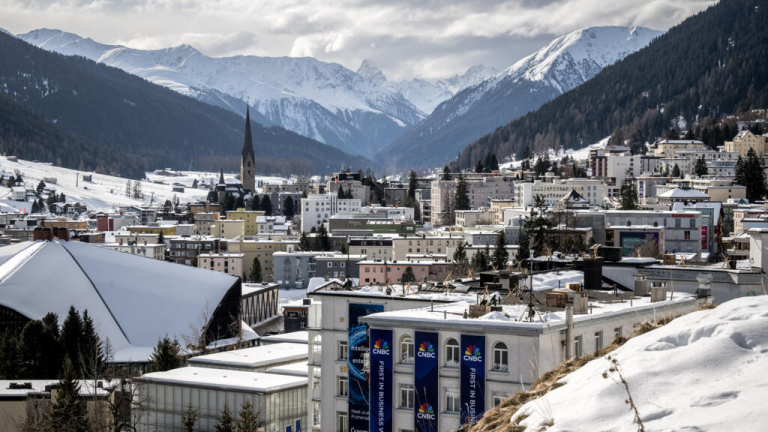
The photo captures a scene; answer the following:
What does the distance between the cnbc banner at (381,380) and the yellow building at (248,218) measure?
382 ft

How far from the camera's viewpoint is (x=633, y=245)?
7331 centimetres

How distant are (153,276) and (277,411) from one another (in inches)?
1502

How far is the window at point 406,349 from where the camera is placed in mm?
Result: 21523

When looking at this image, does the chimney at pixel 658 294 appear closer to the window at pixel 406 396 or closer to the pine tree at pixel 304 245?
the window at pixel 406 396

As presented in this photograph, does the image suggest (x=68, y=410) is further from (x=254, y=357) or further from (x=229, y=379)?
(x=254, y=357)

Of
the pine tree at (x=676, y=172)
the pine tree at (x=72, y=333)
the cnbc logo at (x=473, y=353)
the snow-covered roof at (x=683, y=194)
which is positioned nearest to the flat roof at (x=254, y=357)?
the pine tree at (x=72, y=333)

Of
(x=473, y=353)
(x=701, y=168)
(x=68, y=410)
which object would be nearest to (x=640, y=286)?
(x=473, y=353)

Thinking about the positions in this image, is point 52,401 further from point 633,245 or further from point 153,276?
point 633,245

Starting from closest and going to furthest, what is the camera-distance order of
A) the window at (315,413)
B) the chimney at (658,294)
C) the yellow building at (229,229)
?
the chimney at (658,294), the window at (315,413), the yellow building at (229,229)

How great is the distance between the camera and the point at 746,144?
147 metres

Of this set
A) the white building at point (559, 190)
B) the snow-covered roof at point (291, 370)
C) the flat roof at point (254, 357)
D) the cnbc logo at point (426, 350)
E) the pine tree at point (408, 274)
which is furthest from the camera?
the white building at point (559, 190)

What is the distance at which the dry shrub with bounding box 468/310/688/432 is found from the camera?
34.0ft

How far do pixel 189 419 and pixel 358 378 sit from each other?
6844 mm

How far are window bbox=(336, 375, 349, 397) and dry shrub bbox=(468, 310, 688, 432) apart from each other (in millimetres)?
13138
